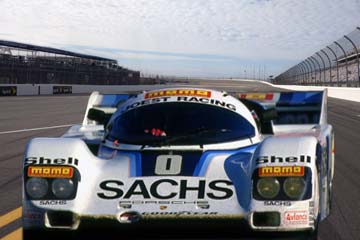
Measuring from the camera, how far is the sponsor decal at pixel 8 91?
4028 centimetres

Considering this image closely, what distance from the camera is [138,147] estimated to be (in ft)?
13.5

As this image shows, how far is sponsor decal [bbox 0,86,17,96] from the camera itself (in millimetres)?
40281

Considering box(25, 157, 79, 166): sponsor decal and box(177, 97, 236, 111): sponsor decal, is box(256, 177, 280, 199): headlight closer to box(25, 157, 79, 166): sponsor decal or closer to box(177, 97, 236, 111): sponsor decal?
box(177, 97, 236, 111): sponsor decal

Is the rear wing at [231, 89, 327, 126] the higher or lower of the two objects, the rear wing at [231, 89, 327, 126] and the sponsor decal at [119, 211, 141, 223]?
the higher

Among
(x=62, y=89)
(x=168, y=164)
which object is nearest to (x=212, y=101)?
(x=168, y=164)

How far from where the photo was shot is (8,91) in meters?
41.1

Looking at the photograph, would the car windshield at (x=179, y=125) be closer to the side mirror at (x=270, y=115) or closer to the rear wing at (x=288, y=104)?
the side mirror at (x=270, y=115)

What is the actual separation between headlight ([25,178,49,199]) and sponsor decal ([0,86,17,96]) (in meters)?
38.4

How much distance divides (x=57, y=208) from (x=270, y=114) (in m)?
2.30

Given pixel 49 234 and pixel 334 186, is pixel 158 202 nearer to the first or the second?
pixel 49 234

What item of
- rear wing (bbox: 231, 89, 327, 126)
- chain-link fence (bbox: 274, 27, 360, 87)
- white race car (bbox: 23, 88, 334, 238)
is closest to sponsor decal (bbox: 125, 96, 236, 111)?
white race car (bbox: 23, 88, 334, 238)

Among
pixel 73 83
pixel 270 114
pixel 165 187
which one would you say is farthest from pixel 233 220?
pixel 73 83

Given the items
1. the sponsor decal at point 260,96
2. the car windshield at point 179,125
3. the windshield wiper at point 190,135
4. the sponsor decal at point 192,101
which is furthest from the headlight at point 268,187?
the sponsor decal at point 260,96

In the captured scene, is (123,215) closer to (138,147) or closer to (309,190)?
(138,147)
